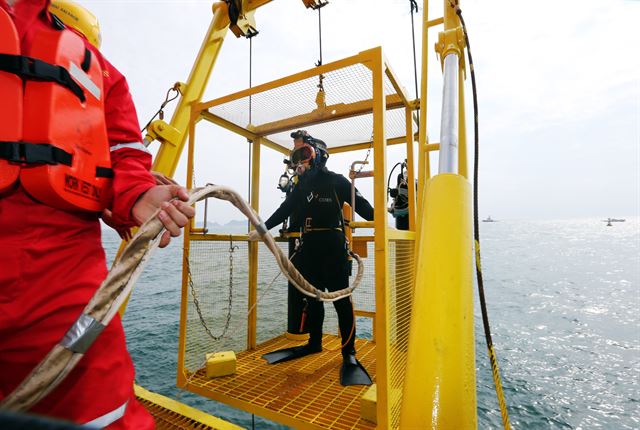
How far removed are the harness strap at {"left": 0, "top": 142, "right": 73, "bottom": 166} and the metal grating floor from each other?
2.34 meters

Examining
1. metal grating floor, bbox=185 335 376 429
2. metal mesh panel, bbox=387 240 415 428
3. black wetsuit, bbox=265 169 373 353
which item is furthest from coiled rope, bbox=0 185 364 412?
black wetsuit, bbox=265 169 373 353

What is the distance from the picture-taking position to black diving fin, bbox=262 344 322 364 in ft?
11.6

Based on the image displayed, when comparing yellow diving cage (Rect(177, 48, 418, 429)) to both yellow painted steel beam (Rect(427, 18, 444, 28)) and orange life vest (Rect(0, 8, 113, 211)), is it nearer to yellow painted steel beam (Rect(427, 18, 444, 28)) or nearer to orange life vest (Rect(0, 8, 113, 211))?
yellow painted steel beam (Rect(427, 18, 444, 28))

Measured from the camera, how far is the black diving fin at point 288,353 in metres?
3.52

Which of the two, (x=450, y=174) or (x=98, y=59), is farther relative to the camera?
(x=98, y=59)

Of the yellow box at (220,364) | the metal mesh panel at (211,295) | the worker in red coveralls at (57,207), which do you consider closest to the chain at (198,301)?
the metal mesh panel at (211,295)

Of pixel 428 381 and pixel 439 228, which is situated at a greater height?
pixel 439 228

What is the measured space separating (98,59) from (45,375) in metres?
1.08

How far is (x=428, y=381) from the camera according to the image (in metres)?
0.80

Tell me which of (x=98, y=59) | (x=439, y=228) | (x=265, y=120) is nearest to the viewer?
(x=439, y=228)

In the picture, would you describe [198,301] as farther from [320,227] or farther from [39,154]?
[39,154]

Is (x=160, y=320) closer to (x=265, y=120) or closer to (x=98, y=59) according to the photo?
(x=265, y=120)

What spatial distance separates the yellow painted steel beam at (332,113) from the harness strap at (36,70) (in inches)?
102

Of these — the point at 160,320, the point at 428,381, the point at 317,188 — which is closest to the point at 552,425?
the point at 317,188
